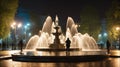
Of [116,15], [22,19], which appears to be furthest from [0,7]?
[22,19]

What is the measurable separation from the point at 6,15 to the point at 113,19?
80.3 ft

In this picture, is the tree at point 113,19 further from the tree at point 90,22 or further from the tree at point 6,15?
the tree at point 6,15

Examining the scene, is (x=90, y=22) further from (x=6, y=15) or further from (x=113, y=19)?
(x=6, y=15)

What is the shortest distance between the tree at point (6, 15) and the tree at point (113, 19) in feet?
71.0

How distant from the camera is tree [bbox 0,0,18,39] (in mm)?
56906

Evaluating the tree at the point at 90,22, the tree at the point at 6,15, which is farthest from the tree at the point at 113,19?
the tree at the point at 6,15

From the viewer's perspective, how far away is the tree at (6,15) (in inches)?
2240

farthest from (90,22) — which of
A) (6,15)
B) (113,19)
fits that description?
(6,15)

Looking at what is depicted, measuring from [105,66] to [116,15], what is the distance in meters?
45.5

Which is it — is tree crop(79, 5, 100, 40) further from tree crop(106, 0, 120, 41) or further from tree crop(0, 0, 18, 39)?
tree crop(0, 0, 18, 39)

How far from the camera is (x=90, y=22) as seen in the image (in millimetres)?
82250

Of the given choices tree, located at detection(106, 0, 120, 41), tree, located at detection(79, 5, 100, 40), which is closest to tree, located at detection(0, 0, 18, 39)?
tree, located at detection(106, 0, 120, 41)

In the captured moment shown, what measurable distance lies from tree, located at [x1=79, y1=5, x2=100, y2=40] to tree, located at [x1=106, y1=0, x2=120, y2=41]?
946cm

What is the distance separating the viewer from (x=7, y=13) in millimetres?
58781
